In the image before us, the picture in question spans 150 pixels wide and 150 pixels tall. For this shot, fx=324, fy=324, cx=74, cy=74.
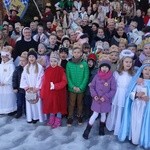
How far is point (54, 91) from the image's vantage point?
5.68 metres

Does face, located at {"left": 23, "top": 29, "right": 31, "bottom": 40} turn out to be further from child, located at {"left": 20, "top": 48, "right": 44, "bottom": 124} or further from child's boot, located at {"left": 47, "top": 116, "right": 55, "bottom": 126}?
child's boot, located at {"left": 47, "top": 116, "right": 55, "bottom": 126}

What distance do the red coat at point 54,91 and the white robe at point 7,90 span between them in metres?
0.78

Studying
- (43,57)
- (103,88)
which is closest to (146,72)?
(103,88)

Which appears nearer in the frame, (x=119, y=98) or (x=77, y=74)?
(x=119, y=98)

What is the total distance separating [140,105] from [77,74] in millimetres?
1242

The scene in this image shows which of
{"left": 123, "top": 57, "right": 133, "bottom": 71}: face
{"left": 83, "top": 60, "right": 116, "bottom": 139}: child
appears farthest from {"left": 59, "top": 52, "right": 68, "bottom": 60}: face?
{"left": 123, "top": 57, "right": 133, "bottom": 71}: face

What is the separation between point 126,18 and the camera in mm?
10453

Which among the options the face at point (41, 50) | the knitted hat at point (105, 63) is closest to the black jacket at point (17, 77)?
the face at point (41, 50)

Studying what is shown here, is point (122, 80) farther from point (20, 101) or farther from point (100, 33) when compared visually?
point (100, 33)

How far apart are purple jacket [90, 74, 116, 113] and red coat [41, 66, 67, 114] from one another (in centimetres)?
57

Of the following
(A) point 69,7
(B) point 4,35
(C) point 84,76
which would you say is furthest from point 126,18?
(C) point 84,76

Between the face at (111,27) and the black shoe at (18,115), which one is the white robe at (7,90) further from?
the face at (111,27)

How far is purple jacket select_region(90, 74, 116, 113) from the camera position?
5.26 m

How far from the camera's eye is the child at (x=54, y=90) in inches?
222
